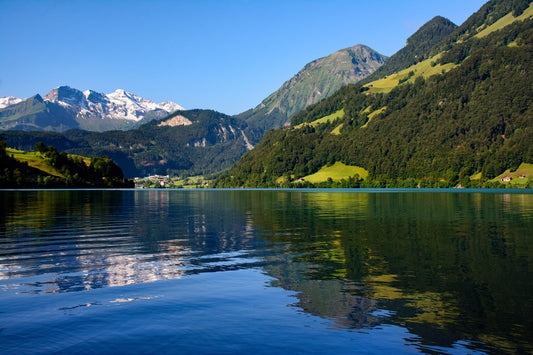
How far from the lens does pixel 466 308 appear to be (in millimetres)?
17859

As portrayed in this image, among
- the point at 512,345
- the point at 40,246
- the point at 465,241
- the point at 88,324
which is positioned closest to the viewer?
the point at 512,345

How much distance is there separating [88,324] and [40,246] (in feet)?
74.7

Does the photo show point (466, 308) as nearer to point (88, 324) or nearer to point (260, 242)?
point (88, 324)

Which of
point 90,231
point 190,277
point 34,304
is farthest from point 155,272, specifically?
point 90,231

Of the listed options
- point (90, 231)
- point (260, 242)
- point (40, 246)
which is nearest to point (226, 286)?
point (260, 242)

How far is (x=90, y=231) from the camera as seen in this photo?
4581 centimetres

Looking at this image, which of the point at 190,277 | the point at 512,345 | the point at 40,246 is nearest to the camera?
the point at 512,345

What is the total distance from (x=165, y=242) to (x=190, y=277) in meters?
15.3

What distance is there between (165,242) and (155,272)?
1359 centimetres

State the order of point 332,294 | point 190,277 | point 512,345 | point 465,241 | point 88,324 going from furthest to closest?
point 465,241 < point 190,277 < point 332,294 < point 88,324 < point 512,345

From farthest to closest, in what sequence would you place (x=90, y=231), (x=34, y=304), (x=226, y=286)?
(x=90, y=231) → (x=226, y=286) → (x=34, y=304)

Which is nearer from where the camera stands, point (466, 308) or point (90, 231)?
point (466, 308)

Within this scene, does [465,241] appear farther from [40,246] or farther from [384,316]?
[40,246]

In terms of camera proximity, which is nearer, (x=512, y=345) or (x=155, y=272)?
(x=512, y=345)
